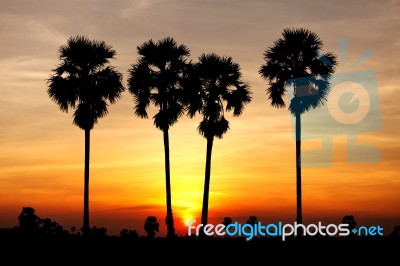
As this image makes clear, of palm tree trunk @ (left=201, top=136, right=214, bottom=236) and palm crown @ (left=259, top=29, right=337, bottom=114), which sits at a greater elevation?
palm crown @ (left=259, top=29, right=337, bottom=114)

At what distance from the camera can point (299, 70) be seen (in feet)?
199

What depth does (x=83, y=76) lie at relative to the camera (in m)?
59.3

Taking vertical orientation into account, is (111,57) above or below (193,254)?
above

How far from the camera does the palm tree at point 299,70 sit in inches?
2350

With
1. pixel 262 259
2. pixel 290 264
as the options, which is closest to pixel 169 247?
pixel 262 259

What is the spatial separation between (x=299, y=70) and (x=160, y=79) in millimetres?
11325

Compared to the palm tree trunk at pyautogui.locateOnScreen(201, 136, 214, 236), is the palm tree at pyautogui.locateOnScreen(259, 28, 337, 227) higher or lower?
higher

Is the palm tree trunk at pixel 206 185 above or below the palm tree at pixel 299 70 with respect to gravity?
below

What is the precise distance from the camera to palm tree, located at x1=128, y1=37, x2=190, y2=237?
6178cm

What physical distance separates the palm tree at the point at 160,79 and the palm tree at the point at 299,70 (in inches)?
296

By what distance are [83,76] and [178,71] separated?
8.11 m

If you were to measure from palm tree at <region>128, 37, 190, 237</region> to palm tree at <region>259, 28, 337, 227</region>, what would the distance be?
7509 mm

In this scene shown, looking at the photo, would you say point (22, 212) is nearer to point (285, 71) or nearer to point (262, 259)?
point (285, 71)

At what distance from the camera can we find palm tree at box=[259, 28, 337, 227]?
5969 cm
